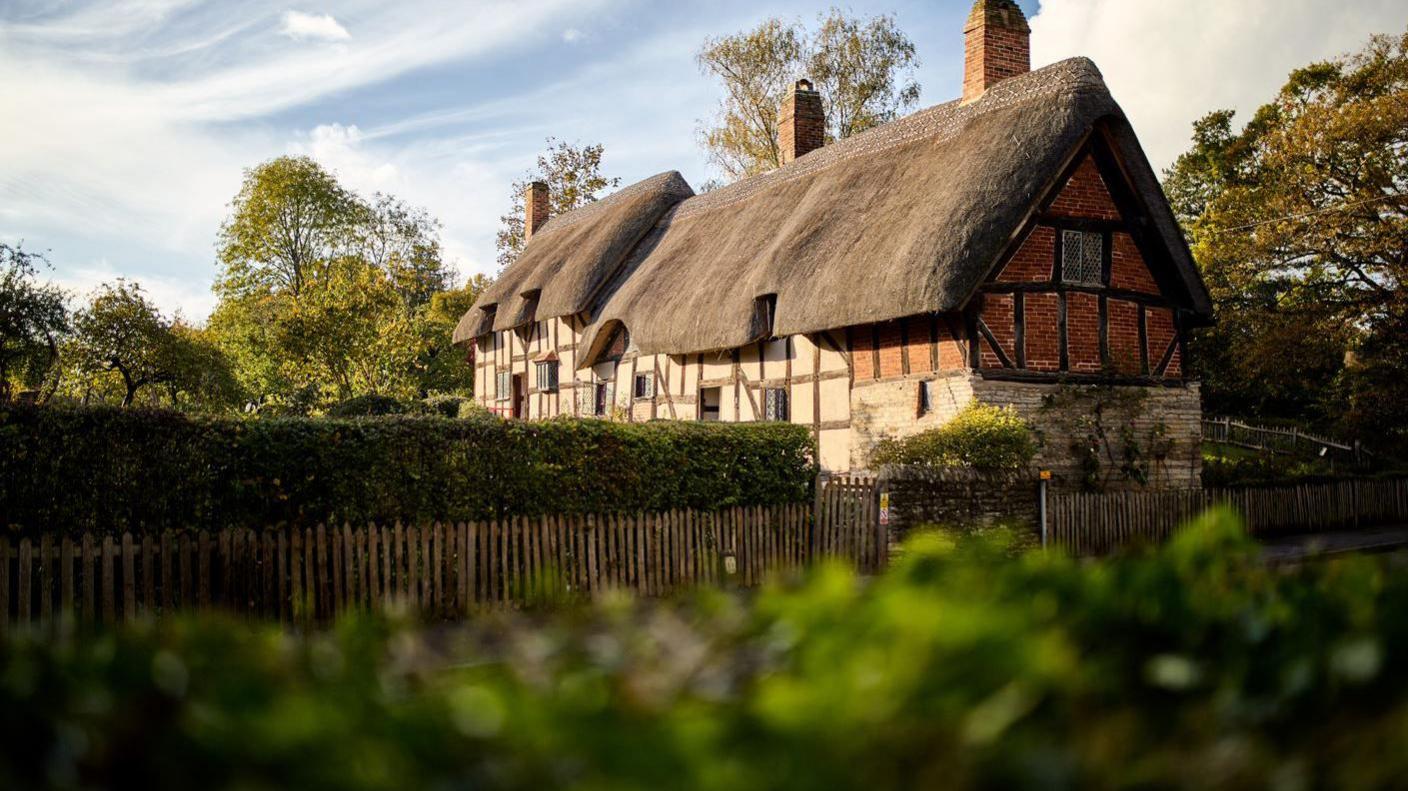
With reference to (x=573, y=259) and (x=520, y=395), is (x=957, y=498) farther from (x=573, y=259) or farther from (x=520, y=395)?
(x=520, y=395)

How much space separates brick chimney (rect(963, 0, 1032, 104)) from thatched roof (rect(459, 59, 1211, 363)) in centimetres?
73

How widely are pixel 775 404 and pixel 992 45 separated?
26.0ft

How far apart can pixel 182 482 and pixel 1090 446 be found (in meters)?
13.8

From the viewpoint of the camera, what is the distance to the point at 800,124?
28.6 meters

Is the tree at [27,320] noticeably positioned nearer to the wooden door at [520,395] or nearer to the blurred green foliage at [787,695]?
the wooden door at [520,395]

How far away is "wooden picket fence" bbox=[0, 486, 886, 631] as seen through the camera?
884 centimetres

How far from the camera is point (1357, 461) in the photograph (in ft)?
105

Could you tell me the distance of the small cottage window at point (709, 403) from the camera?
75.3 ft

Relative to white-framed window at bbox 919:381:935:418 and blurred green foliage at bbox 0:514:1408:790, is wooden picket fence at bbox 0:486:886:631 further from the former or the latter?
blurred green foliage at bbox 0:514:1408:790

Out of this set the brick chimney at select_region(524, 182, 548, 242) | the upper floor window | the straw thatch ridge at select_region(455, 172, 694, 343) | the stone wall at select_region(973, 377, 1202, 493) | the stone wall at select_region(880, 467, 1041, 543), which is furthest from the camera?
the brick chimney at select_region(524, 182, 548, 242)

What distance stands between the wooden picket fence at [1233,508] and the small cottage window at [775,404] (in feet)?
20.4

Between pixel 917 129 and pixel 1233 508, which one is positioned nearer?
pixel 1233 508

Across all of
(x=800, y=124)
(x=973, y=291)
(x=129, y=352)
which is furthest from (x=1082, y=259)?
(x=129, y=352)

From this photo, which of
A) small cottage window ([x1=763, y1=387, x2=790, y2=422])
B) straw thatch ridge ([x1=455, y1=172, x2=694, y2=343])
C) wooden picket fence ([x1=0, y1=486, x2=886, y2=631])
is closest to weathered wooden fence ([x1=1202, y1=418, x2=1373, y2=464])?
straw thatch ridge ([x1=455, y1=172, x2=694, y2=343])
